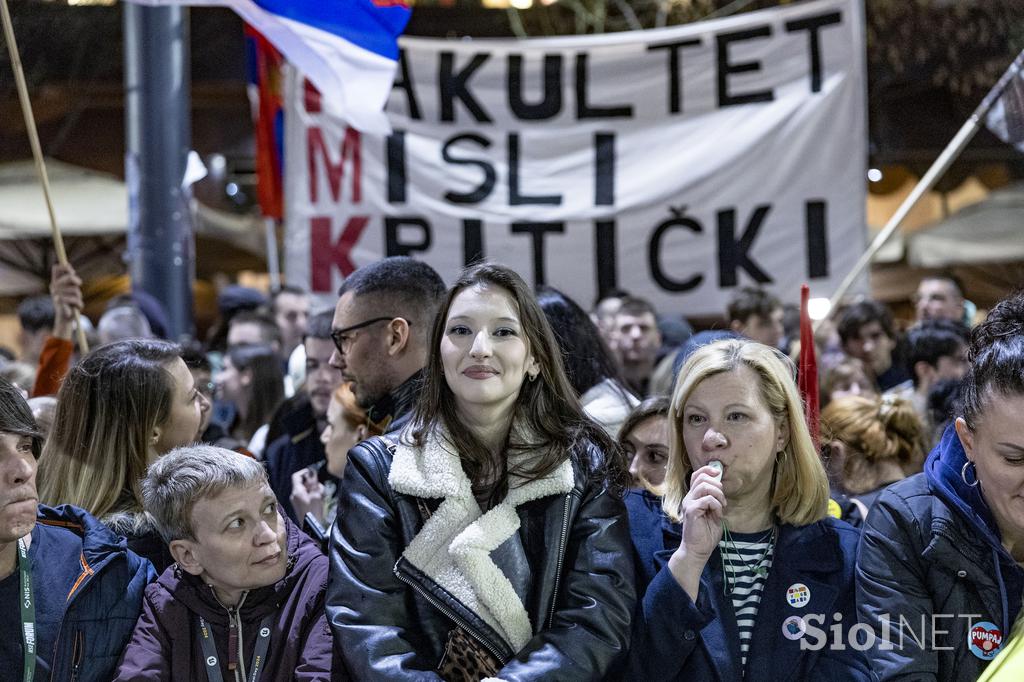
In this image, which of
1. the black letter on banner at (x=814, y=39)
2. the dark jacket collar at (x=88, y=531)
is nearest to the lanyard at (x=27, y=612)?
the dark jacket collar at (x=88, y=531)

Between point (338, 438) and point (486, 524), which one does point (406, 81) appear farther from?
point (486, 524)

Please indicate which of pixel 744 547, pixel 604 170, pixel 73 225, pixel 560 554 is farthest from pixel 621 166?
pixel 73 225

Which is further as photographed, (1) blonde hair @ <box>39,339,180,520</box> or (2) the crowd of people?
(1) blonde hair @ <box>39,339,180,520</box>

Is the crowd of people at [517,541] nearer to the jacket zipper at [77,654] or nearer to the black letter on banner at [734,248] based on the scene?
the jacket zipper at [77,654]

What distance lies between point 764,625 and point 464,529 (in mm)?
832

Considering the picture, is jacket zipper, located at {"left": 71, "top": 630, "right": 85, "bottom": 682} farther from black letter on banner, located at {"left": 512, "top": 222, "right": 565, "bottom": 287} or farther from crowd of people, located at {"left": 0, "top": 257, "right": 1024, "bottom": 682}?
black letter on banner, located at {"left": 512, "top": 222, "right": 565, "bottom": 287}

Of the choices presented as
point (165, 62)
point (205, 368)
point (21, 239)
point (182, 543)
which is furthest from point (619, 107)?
point (21, 239)

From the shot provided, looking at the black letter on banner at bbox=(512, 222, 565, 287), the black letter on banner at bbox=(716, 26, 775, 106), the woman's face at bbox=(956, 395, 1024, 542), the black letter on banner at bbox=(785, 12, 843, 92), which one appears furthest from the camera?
the black letter on banner at bbox=(512, 222, 565, 287)

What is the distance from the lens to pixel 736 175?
27.0 ft

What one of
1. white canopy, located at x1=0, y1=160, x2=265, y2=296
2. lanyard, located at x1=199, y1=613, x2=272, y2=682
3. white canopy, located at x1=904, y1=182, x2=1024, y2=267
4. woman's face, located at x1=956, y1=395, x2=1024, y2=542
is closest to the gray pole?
white canopy, located at x1=0, y1=160, x2=265, y2=296

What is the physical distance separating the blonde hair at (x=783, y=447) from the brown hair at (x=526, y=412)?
17cm

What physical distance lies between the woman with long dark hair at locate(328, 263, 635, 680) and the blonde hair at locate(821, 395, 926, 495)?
67.4 inches

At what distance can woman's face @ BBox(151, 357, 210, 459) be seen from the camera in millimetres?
4348

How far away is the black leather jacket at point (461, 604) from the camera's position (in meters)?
3.41
